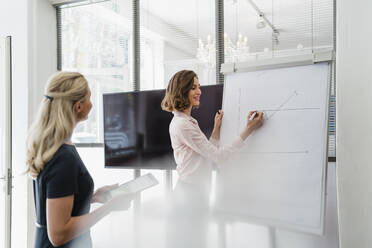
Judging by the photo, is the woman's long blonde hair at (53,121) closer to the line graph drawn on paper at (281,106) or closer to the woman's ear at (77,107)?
the woman's ear at (77,107)

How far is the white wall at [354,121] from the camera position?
6.33 feet

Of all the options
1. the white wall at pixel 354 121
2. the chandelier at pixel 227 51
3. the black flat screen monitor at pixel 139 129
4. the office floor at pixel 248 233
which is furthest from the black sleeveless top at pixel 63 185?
the chandelier at pixel 227 51

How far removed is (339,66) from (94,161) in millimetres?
2172

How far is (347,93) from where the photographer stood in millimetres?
1986

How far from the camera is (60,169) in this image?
1304 millimetres

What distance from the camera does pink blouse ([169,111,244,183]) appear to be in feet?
6.31

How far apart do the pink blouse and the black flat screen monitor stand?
0.38m

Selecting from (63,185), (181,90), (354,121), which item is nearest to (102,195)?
(63,185)

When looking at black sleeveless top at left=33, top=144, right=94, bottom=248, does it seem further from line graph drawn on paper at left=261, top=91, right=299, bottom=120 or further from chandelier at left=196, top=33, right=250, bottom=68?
chandelier at left=196, top=33, right=250, bottom=68

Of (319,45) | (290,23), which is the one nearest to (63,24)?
(290,23)

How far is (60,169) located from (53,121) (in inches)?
7.5

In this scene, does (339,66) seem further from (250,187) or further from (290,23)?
(250,187)

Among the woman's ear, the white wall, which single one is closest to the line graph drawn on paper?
the white wall

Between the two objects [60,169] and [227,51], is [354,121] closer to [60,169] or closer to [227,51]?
[227,51]
